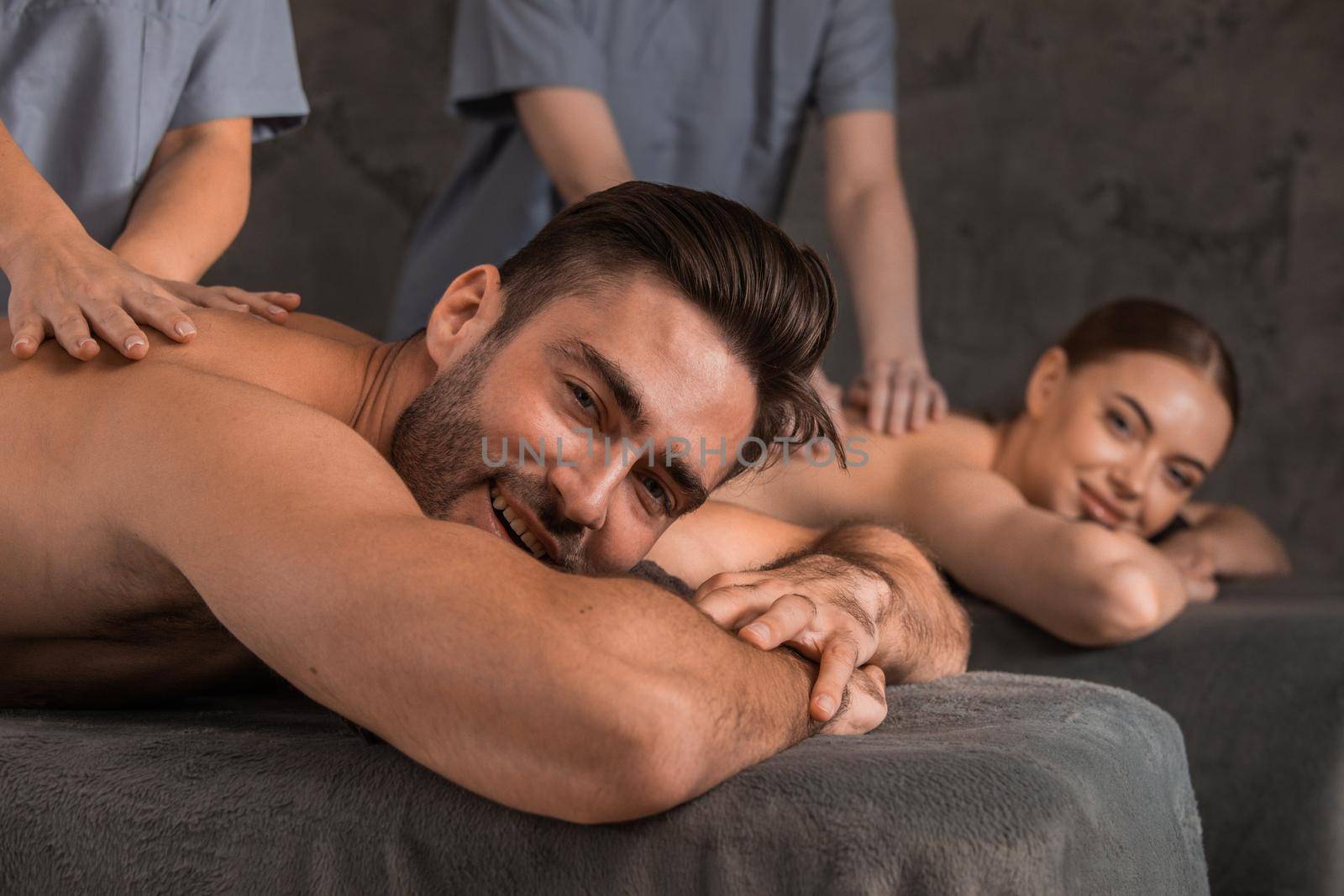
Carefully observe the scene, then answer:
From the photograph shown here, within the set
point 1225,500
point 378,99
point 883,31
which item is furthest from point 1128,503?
point 378,99

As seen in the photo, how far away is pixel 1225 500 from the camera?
10.1 feet

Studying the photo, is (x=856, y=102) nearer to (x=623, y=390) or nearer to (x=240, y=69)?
(x=240, y=69)

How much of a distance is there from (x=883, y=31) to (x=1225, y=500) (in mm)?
1473

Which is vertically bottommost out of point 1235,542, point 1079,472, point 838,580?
point 1235,542

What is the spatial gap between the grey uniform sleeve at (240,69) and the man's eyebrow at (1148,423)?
1.33 metres

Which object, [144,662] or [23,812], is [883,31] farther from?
[23,812]

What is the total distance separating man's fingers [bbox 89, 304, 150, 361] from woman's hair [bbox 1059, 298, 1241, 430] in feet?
5.30

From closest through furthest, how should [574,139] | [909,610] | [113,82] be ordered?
1. [909,610]
2. [113,82]
3. [574,139]

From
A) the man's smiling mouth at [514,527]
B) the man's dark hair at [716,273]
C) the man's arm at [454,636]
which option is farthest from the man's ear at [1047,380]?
the man's arm at [454,636]

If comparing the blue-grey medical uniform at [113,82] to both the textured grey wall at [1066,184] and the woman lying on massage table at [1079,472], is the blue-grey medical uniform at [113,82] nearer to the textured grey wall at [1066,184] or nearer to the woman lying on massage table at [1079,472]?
the woman lying on massage table at [1079,472]

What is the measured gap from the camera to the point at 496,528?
109 cm

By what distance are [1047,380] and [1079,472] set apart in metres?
0.21

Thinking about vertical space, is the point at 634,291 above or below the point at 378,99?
above

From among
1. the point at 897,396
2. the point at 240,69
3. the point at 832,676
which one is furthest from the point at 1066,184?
the point at 832,676
